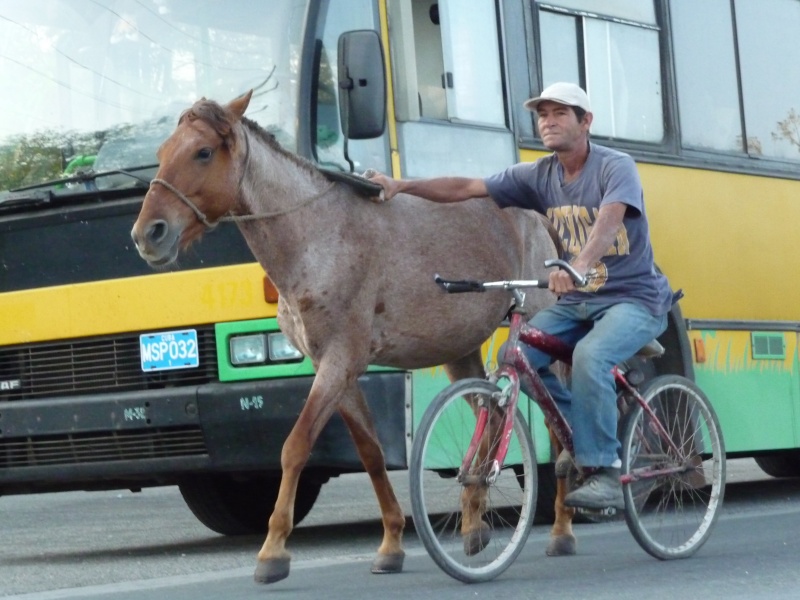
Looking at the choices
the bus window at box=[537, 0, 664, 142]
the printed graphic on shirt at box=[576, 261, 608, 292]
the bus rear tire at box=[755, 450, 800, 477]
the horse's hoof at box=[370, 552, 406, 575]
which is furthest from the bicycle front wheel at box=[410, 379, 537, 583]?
the bus rear tire at box=[755, 450, 800, 477]

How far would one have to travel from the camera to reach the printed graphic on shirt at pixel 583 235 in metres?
7.04

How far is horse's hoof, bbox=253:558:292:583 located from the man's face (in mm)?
1970

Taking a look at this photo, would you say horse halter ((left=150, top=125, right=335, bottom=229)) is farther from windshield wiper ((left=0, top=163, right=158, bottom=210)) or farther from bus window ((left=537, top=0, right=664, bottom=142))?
bus window ((left=537, top=0, right=664, bottom=142))

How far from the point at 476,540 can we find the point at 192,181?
177 cm

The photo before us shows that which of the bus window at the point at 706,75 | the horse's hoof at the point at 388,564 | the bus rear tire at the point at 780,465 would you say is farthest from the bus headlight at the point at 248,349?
the bus rear tire at the point at 780,465

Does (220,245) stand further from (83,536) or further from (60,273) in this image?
(83,536)

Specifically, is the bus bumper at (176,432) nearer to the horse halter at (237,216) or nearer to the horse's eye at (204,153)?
the horse halter at (237,216)

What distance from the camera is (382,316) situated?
727 centimetres

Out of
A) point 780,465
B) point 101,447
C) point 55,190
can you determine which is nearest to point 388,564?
point 101,447

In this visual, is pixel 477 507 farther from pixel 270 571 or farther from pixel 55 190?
pixel 55 190

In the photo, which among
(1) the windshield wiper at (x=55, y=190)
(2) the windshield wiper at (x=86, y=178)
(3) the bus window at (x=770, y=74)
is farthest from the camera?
(3) the bus window at (x=770, y=74)

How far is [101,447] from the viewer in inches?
335

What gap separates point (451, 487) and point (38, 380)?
2913 millimetres

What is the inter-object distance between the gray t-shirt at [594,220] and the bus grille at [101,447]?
2166 mm
